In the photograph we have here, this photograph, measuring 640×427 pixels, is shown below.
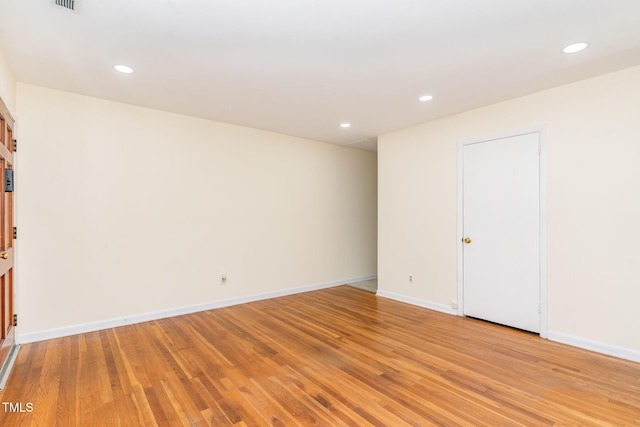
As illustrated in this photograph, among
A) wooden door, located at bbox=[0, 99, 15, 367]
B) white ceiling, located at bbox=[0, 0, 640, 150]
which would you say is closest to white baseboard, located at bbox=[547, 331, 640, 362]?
white ceiling, located at bbox=[0, 0, 640, 150]

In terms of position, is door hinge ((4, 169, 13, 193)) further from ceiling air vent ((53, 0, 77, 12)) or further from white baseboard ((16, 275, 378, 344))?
ceiling air vent ((53, 0, 77, 12))

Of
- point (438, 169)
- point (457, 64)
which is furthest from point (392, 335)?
point (457, 64)

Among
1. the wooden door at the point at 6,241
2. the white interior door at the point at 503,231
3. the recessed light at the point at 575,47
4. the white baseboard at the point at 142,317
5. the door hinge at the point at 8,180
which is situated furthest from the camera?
the white interior door at the point at 503,231

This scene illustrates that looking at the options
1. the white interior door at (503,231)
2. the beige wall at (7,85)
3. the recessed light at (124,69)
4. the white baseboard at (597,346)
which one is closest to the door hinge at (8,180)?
the beige wall at (7,85)

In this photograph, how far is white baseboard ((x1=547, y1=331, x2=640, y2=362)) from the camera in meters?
2.77

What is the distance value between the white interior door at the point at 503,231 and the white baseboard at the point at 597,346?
199mm

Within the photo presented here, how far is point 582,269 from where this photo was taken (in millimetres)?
3074

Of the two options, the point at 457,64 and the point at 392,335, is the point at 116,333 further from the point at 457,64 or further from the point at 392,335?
the point at 457,64

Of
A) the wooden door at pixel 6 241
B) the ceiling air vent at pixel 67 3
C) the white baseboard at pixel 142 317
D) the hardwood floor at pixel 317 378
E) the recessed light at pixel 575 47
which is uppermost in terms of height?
the recessed light at pixel 575 47

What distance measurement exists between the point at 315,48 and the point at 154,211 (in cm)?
282

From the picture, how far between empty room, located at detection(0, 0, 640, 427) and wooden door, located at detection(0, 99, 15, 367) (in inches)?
1.5

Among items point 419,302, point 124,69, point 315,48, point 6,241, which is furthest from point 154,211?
point 419,302

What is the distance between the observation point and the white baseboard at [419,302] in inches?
163

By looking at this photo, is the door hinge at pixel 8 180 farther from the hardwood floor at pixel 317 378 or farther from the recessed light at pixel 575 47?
the recessed light at pixel 575 47
